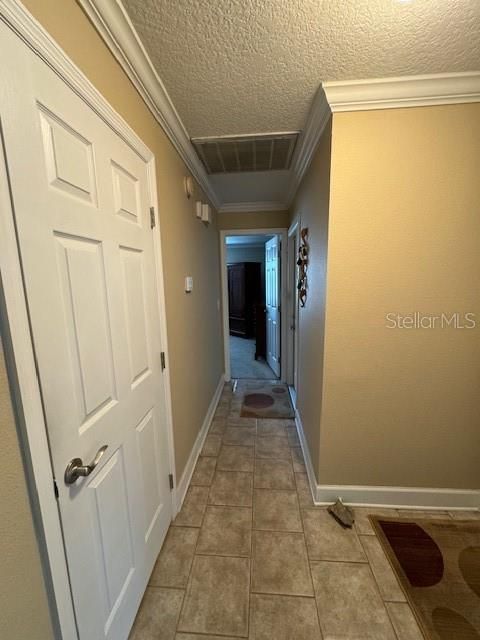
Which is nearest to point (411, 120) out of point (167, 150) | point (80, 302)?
point (167, 150)

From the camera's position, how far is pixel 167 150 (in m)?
1.60

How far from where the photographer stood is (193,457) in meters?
2.09

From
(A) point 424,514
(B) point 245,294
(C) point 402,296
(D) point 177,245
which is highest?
(D) point 177,245

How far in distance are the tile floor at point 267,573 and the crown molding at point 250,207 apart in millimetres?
2910

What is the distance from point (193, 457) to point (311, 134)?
2425mm

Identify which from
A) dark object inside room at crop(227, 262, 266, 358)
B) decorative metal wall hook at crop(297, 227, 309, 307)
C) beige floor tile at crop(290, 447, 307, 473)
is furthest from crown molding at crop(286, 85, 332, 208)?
dark object inside room at crop(227, 262, 266, 358)

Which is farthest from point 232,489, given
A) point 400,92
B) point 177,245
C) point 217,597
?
point 400,92

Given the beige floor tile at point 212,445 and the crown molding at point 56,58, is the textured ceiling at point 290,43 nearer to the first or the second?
the crown molding at point 56,58

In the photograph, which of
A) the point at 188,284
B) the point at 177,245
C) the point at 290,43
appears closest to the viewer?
the point at 290,43

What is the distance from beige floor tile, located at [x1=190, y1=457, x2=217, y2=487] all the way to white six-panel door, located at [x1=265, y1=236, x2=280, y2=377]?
193 cm

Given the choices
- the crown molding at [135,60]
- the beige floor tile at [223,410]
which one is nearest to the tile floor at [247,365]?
the beige floor tile at [223,410]

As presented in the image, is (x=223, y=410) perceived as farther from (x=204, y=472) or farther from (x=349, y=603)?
(x=349, y=603)

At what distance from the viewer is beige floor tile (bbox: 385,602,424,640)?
109cm

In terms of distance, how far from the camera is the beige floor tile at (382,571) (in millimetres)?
1229
